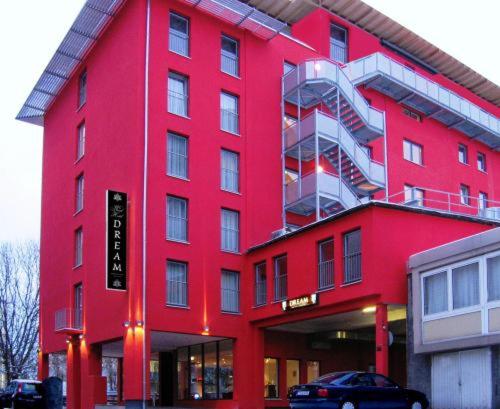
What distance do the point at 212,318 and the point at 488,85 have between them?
88.3 feet

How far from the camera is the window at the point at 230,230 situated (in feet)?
117

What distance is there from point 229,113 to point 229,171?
278 centimetres

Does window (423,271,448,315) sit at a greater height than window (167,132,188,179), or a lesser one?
lesser

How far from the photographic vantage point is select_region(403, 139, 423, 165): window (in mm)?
44469

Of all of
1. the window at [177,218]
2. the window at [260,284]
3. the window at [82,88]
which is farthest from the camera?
the window at [82,88]

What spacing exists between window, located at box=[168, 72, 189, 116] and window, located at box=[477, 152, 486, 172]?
2290 cm

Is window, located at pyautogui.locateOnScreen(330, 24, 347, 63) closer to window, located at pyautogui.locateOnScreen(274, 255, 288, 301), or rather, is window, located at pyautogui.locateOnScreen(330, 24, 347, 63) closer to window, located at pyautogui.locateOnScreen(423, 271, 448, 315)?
window, located at pyautogui.locateOnScreen(274, 255, 288, 301)

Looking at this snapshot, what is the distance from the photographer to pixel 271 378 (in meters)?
36.6

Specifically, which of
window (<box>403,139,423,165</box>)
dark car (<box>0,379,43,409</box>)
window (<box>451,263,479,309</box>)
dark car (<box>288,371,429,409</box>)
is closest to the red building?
window (<box>403,139,423,165</box>)

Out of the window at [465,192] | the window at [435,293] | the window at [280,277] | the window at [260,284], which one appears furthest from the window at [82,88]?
the window at [465,192]

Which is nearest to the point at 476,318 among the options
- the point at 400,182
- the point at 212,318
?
the point at 212,318

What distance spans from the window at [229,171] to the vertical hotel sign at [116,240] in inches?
200

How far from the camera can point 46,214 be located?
145ft

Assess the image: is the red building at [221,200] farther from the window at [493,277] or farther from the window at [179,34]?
the window at [493,277]
